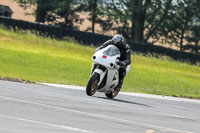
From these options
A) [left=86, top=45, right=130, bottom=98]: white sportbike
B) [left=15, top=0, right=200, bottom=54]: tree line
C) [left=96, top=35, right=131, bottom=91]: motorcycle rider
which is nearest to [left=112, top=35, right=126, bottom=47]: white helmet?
[left=96, top=35, right=131, bottom=91]: motorcycle rider

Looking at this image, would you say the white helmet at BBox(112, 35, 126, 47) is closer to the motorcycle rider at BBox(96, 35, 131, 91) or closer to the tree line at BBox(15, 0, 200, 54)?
the motorcycle rider at BBox(96, 35, 131, 91)

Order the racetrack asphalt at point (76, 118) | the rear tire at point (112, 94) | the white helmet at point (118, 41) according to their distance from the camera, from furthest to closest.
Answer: the rear tire at point (112, 94), the white helmet at point (118, 41), the racetrack asphalt at point (76, 118)

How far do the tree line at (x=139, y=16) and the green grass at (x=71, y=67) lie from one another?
753 inches

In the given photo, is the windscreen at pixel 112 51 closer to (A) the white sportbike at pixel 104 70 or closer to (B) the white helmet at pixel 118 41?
(A) the white sportbike at pixel 104 70

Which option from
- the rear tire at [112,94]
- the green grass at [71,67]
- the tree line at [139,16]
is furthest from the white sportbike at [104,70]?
the tree line at [139,16]

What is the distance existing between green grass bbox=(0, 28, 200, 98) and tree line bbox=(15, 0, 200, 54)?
19139mm

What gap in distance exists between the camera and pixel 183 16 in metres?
68.4

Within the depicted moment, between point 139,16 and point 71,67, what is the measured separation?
31.7m

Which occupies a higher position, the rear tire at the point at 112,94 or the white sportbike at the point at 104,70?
the white sportbike at the point at 104,70

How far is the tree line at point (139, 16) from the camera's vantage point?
6469 centimetres

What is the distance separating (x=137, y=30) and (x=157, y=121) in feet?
174

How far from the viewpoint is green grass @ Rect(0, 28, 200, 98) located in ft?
89.8

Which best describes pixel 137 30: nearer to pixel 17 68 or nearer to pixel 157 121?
pixel 17 68

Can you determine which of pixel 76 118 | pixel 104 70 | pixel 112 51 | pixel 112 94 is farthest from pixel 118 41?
pixel 76 118
